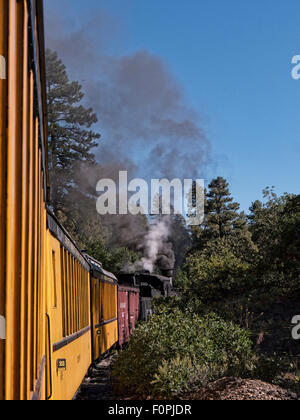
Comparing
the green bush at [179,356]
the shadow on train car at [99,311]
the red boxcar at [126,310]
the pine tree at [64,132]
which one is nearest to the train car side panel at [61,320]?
the green bush at [179,356]

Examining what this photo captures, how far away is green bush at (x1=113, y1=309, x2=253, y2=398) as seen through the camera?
9672 mm

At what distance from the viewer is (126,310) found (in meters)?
20.5

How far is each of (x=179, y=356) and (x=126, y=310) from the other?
10.1 metres

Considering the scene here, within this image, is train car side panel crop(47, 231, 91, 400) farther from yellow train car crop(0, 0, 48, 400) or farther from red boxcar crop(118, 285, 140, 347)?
red boxcar crop(118, 285, 140, 347)

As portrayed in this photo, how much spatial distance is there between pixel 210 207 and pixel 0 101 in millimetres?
57978

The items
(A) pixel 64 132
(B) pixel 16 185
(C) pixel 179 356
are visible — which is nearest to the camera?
(B) pixel 16 185

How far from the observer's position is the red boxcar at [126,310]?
18781mm

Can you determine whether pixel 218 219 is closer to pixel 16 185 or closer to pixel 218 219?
pixel 218 219

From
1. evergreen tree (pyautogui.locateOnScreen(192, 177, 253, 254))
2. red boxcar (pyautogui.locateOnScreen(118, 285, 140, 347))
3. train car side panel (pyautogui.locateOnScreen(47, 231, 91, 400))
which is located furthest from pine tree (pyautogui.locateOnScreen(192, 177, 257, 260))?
train car side panel (pyautogui.locateOnScreen(47, 231, 91, 400))

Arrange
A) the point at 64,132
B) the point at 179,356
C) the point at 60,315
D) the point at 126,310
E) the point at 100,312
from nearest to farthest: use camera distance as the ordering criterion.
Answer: the point at 60,315, the point at 179,356, the point at 100,312, the point at 126,310, the point at 64,132

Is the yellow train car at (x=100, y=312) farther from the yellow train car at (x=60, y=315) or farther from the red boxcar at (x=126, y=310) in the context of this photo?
the yellow train car at (x=60, y=315)

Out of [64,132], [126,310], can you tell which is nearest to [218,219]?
[64,132]

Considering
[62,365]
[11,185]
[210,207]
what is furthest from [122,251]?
[11,185]

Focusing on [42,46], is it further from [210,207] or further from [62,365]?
[210,207]
